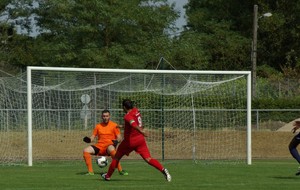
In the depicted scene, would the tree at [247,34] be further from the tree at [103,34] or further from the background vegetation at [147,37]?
the tree at [103,34]

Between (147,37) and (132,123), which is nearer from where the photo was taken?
(132,123)

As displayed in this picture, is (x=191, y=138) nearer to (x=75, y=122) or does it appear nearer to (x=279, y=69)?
(x=75, y=122)

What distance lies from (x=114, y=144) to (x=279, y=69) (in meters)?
54.2

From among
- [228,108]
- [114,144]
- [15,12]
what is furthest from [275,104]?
[15,12]

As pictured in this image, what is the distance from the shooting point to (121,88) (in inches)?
1416

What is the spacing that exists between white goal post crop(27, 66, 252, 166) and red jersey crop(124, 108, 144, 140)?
12522 millimetres

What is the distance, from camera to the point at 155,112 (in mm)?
35000

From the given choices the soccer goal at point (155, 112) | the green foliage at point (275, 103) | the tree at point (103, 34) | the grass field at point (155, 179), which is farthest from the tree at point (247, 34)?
the grass field at point (155, 179)

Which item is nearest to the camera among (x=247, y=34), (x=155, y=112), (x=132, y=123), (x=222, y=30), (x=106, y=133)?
(x=132, y=123)

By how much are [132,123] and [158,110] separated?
13519mm

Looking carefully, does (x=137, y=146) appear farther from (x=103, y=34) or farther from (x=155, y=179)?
(x=103, y=34)

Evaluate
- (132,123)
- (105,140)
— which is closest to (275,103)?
(105,140)

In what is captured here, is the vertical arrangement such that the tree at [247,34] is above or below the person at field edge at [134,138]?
above

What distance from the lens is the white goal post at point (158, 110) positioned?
34.4 meters
